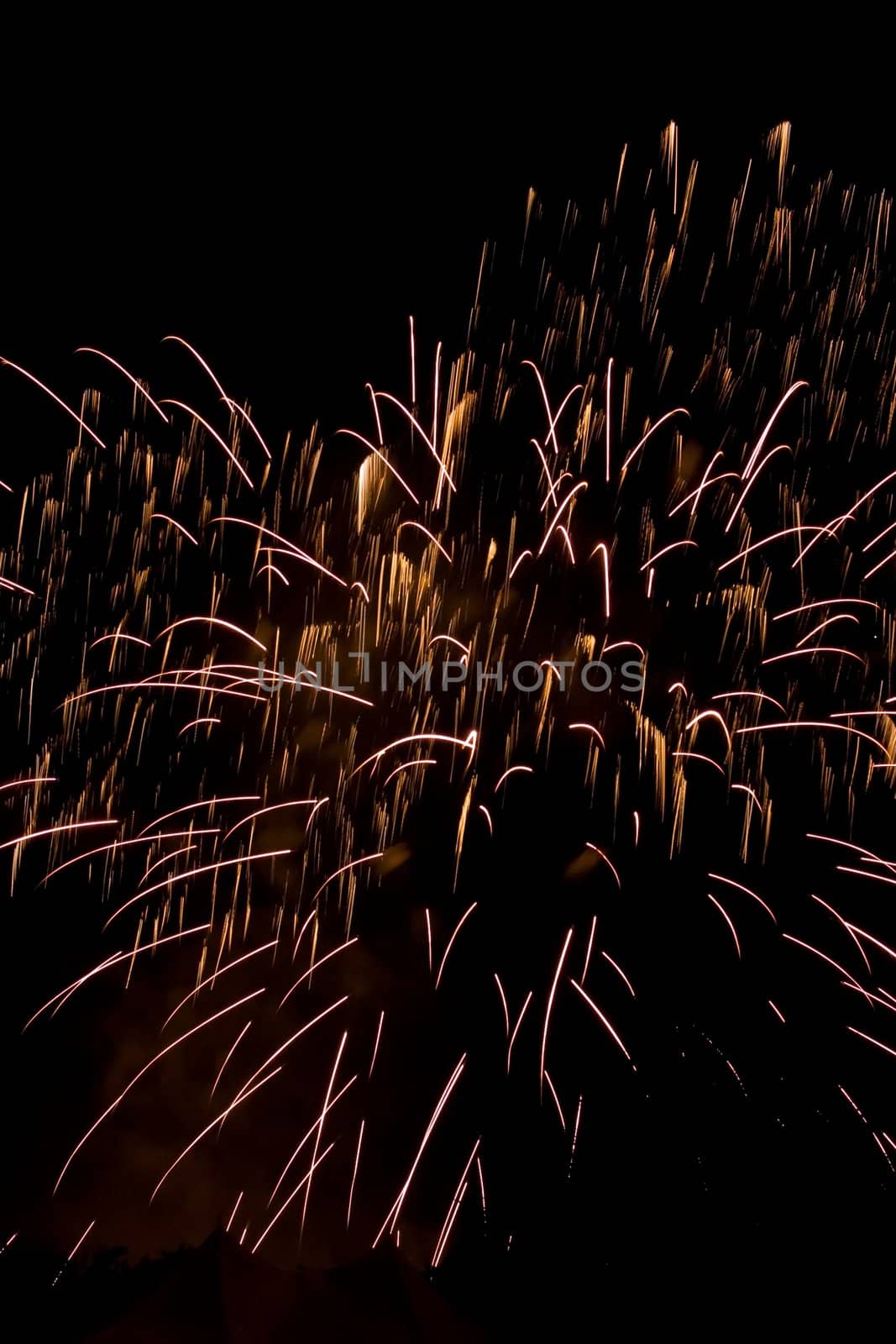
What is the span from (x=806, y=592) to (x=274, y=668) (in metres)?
3.84

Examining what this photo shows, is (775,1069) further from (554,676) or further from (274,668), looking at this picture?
(274,668)

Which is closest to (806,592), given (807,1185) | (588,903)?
(588,903)

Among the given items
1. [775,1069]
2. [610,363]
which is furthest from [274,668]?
[775,1069]

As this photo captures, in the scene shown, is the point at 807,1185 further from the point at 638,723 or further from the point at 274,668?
the point at 274,668

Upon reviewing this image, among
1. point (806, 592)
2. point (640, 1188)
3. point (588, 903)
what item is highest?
point (806, 592)

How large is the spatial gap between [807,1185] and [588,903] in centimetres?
270

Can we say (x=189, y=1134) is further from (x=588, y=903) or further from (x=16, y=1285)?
(x=588, y=903)

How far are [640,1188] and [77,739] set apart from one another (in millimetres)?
5291

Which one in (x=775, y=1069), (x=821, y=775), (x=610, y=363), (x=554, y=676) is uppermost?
(x=610, y=363)

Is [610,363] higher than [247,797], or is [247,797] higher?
[610,363]

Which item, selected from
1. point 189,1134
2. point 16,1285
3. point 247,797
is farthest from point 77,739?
point 16,1285

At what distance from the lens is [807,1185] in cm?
742

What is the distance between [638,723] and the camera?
7.11 m

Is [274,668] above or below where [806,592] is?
below
